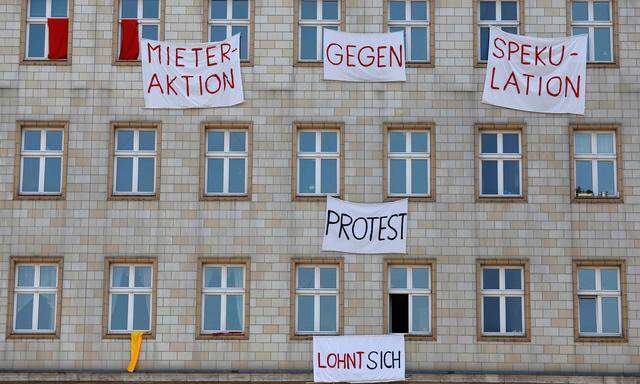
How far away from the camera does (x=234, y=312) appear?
31766 millimetres

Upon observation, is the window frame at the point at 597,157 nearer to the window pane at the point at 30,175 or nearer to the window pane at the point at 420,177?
the window pane at the point at 420,177

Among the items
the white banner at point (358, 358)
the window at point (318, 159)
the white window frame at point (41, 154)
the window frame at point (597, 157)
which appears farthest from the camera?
the white window frame at point (41, 154)

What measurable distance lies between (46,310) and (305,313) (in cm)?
660

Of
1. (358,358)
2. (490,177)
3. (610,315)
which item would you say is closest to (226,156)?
(358,358)

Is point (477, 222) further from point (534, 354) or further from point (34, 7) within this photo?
point (34, 7)

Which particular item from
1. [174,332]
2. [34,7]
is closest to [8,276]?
[174,332]

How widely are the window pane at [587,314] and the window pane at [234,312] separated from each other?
8.66 m

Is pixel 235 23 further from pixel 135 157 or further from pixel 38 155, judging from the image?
pixel 38 155

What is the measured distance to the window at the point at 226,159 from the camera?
32.3 metres

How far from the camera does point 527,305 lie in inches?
1244

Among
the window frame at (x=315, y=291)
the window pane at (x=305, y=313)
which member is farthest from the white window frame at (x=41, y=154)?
the window pane at (x=305, y=313)

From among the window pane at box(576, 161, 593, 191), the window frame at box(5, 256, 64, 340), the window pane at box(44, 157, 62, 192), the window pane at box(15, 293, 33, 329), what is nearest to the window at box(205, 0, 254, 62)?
the window pane at box(44, 157, 62, 192)

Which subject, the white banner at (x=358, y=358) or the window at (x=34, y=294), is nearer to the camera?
the white banner at (x=358, y=358)

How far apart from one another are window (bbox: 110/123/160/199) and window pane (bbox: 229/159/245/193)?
193cm
